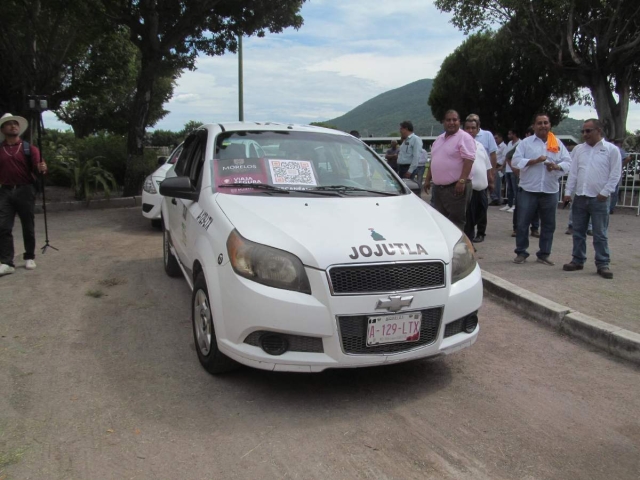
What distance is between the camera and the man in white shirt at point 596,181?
5.98 m

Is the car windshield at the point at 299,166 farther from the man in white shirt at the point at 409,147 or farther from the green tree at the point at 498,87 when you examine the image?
the green tree at the point at 498,87

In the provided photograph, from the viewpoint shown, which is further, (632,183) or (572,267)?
(632,183)

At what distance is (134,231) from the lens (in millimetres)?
9516

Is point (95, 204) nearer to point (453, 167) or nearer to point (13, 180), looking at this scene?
point (13, 180)

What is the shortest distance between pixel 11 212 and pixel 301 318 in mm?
5015

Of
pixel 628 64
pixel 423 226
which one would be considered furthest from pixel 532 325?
pixel 628 64

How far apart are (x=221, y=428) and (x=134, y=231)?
23.6ft

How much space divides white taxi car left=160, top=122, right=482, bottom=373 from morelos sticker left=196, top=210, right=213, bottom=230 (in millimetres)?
11

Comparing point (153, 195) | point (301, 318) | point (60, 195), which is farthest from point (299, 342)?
point (60, 195)

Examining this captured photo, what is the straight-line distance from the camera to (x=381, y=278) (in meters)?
3.15

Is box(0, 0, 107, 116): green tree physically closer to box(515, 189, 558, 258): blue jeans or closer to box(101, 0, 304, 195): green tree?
box(101, 0, 304, 195): green tree

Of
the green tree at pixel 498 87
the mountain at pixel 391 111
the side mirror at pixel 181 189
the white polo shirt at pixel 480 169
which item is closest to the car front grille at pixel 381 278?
the side mirror at pixel 181 189

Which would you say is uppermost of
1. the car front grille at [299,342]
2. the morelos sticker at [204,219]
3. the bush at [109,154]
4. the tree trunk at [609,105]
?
the tree trunk at [609,105]

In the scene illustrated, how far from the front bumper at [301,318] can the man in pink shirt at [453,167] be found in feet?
10.7
